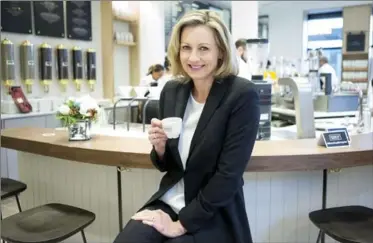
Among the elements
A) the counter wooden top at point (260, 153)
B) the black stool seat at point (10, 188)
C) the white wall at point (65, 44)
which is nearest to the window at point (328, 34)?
the white wall at point (65, 44)

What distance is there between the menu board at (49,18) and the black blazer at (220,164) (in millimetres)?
4227

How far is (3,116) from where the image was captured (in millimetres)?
4328

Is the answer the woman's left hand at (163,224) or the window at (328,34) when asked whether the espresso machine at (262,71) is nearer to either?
the woman's left hand at (163,224)

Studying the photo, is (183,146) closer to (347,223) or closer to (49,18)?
(347,223)

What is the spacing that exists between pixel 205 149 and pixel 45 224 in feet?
2.96

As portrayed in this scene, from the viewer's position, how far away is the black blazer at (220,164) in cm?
142

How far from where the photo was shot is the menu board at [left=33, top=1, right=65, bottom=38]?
16.4 ft

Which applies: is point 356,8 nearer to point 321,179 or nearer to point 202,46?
point 321,179

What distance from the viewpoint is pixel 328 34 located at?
9.55 metres

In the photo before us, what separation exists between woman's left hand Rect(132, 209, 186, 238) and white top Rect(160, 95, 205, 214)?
0.08 metres

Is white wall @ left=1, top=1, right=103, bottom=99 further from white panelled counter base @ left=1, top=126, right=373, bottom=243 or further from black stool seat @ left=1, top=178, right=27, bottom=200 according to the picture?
white panelled counter base @ left=1, top=126, right=373, bottom=243

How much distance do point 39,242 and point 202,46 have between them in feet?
3.54

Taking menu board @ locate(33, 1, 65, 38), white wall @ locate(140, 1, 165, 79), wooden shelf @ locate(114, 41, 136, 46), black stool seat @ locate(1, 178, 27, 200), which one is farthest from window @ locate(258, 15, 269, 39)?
black stool seat @ locate(1, 178, 27, 200)

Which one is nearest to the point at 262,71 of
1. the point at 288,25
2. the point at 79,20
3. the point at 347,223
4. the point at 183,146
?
the point at 79,20
